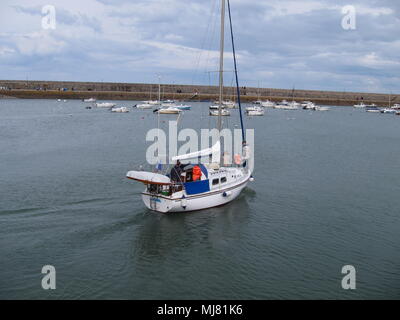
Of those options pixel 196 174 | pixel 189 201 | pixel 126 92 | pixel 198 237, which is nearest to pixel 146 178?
pixel 189 201

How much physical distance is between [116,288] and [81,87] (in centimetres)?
17431

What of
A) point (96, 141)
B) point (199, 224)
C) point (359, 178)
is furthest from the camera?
point (96, 141)

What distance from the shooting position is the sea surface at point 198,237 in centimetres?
1712

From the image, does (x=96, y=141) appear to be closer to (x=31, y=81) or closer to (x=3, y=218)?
(x=3, y=218)

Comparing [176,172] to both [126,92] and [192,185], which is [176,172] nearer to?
[192,185]

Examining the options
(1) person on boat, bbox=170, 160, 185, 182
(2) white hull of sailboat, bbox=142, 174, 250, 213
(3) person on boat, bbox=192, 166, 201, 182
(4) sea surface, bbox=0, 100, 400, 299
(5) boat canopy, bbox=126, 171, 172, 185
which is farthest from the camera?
(3) person on boat, bbox=192, 166, 201, 182

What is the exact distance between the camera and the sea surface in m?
17.1

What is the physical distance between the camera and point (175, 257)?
19.6 metres

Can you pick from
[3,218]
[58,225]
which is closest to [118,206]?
[58,225]

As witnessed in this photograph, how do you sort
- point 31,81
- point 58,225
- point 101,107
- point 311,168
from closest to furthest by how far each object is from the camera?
point 58,225, point 311,168, point 101,107, point 31,81

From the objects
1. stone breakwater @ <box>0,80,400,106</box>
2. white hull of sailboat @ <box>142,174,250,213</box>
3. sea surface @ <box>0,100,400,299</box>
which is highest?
stone breakwater @ <box>0,80,400,106</box>

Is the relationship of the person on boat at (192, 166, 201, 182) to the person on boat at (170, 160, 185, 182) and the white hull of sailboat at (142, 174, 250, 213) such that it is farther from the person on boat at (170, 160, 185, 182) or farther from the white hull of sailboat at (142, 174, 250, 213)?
the white hull of sailboat at (142, 174, 250, 213)

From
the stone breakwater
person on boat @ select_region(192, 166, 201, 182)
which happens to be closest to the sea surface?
person on boat @ select_region(192, 166, 201, 182)

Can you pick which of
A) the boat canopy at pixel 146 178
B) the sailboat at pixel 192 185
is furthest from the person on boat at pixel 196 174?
the boat canopy at pixel 146 178
